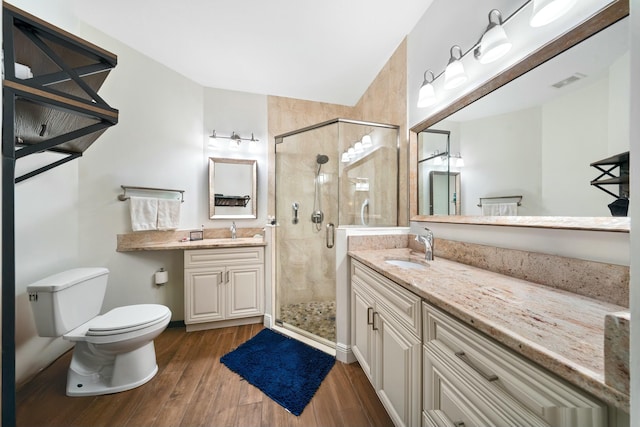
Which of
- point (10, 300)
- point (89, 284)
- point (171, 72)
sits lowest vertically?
point (89, 284)

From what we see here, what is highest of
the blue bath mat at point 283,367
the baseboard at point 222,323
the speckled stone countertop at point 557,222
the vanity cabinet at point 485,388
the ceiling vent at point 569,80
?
the ceiling vent at point 569,80

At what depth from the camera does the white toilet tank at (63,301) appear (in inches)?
55.6

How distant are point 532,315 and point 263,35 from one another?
8.11ft

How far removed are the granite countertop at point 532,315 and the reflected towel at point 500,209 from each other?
12.7 inches

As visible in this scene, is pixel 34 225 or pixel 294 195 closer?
pixel 34 225

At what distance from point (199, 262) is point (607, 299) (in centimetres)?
264

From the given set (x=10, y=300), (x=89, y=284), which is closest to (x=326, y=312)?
(x=89, y=284)

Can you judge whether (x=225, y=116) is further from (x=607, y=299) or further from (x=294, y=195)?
(x=607, y=299)

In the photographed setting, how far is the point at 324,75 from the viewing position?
2.46m

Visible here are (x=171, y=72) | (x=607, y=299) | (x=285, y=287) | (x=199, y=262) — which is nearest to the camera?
(x=607, y=299)

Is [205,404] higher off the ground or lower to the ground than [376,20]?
lower

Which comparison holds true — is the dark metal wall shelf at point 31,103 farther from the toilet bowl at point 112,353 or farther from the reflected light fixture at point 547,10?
the reflected light fixture at point 547,10

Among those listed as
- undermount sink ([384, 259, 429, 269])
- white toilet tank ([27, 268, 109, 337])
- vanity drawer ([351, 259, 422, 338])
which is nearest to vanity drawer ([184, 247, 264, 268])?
white toilet tank ([27, 268, 109, 337])

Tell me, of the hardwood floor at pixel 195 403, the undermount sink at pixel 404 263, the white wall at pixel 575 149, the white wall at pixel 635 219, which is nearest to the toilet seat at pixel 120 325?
the hardwood floor at pixel 195 403
